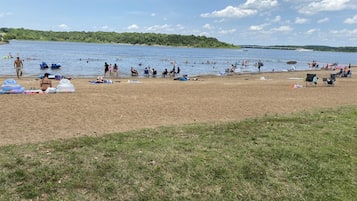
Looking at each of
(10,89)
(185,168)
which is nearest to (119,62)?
(10,89)

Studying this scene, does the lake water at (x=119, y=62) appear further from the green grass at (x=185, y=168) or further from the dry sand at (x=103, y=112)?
the green grass at (x=185, y=168)

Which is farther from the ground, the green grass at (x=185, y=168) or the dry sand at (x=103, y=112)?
the green grass at (x=185, y=168)

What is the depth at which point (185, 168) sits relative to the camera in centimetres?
560

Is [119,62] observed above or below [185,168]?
below

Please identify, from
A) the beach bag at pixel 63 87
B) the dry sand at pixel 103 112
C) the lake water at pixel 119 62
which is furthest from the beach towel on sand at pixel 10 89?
the lake water at pixel 119 62

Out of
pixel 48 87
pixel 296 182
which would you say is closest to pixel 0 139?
pixel 296 182

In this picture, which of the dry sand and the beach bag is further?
the beach bag

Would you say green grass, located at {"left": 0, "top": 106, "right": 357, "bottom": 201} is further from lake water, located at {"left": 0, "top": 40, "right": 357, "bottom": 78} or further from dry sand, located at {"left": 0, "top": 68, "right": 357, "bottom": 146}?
lake water, located at {"left": 0, "top": 40, "right": 357, "bottom": 78}

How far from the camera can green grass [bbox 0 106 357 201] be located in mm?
4898

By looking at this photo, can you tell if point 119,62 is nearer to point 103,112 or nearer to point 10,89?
point 10,89

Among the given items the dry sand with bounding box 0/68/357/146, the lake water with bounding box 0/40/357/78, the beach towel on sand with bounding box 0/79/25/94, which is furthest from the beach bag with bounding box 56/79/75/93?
the lake water with bounding box 0/40/357/78

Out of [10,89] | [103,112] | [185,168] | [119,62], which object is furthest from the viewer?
[119,62]

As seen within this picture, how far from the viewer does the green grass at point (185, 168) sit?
4.90 meters

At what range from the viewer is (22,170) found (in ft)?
16.9
